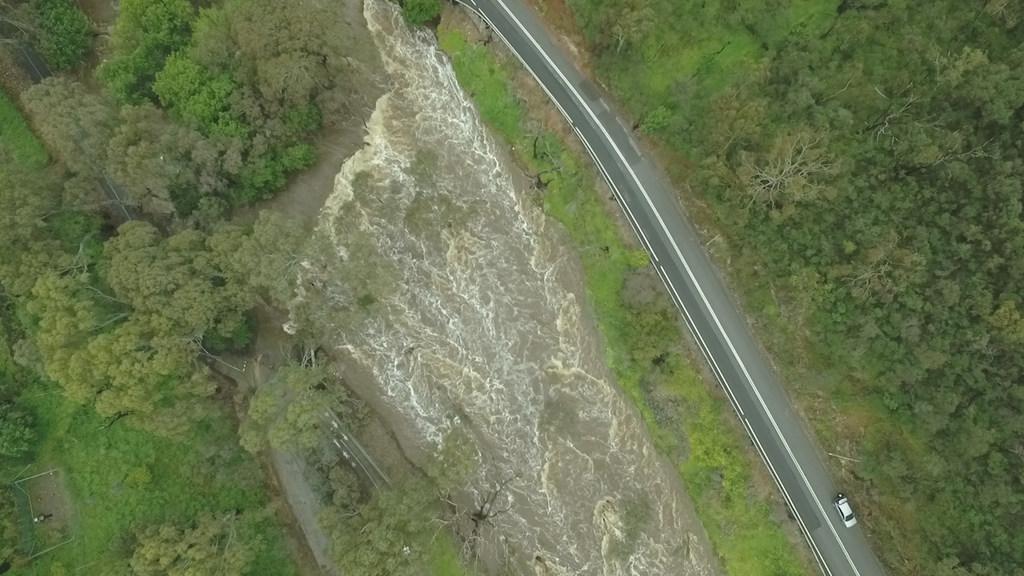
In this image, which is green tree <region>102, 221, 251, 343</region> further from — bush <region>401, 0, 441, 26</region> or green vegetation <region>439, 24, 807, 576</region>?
green vegetation <region>439, 24, 807, 576</region>

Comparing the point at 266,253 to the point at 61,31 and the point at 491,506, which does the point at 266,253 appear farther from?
the point at 491,506

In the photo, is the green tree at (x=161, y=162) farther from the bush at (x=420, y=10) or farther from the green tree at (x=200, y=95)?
the bush at (x=420, y=10)

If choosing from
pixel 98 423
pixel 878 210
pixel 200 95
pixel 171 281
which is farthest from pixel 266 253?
pixel 878 210

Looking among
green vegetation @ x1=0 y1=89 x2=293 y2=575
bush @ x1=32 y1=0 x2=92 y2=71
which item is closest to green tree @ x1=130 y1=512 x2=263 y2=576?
green vegetation @ x1=0 y1=89 x2=293 y2=575

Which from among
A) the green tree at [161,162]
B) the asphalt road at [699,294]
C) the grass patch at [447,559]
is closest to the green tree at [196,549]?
the grass patch at [447,559]

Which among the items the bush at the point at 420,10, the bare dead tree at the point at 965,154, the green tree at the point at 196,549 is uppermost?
the bare dead tree at the point at 965,154

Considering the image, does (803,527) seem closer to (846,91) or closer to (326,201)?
(846,91)

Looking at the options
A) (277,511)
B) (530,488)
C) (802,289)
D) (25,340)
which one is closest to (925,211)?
(802,289)
